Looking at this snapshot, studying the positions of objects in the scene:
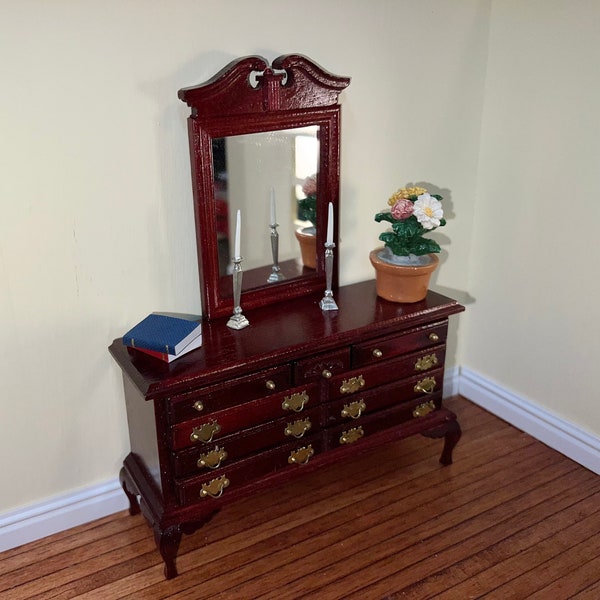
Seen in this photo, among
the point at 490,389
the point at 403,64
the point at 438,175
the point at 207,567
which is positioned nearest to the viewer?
the point at 207,567

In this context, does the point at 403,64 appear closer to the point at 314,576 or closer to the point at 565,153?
the point at 565,153

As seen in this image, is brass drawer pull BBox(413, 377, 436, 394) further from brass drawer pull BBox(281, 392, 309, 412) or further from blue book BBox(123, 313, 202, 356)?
blue book BBox(123, 313, 202, 356)

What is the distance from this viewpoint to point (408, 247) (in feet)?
7.77

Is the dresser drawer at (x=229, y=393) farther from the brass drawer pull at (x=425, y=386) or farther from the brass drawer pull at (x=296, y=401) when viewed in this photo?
the brass drawer pull at (x=425, y=386)

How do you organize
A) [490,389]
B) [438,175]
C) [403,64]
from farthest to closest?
1. [490,389]
2. [438,175]
3. [403,64]

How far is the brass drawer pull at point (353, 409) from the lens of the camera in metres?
2.34

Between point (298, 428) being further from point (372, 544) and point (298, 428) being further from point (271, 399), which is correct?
point (372, 544)

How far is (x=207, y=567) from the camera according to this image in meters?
2.21

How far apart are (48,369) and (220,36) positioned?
121 centimetres

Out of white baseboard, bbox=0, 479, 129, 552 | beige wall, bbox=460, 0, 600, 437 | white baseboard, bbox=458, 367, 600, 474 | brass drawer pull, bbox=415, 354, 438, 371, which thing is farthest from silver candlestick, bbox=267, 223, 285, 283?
white baseboard, bbox=458, 367, 600, 474

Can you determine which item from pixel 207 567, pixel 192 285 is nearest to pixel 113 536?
pixel 207 567

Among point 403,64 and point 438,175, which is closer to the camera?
point 403,64

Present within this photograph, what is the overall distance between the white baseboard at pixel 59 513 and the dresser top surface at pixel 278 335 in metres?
0.60

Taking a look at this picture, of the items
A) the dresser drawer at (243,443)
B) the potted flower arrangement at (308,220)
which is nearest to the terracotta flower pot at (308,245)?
the potted flower arrangement at (308,220)
